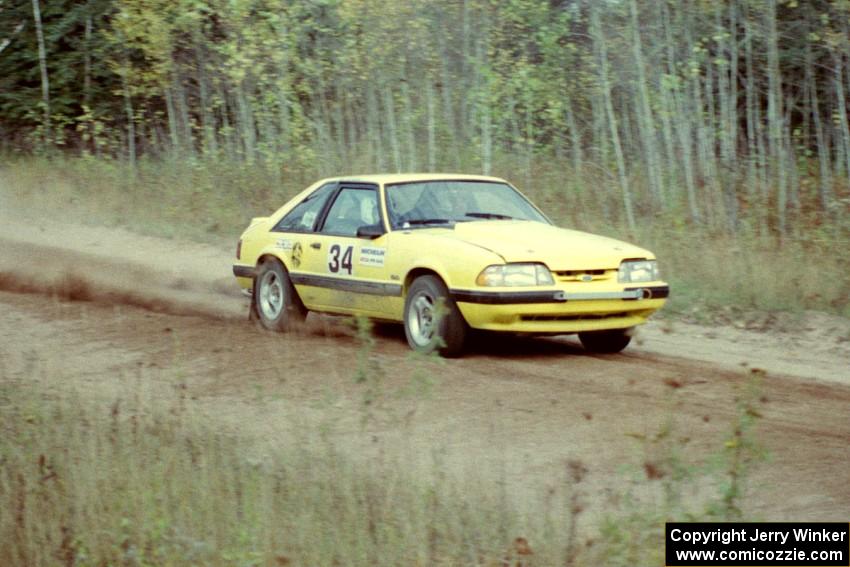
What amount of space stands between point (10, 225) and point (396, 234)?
1367cm

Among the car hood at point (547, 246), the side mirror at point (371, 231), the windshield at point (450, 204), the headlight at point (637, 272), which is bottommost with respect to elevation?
the headlight at point (637, 272)

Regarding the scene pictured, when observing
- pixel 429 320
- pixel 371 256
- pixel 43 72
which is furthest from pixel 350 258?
pixel 43 72

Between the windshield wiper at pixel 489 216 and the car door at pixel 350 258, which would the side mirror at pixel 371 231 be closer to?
the car door at pixel 350 258

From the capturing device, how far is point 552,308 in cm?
934

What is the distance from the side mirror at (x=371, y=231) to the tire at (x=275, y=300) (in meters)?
1.11

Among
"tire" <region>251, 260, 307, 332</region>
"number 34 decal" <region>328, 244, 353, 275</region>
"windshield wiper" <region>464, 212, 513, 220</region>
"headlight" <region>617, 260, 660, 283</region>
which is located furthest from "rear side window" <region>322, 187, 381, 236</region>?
"headlight" <region>617, 260, 660, 283</region>

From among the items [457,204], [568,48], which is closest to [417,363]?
[457,204]

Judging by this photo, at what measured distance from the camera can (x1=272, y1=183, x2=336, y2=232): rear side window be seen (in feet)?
36.9

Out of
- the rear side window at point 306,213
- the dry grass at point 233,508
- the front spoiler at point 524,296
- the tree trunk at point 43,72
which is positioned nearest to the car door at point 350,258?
the rear side window at point 306,213

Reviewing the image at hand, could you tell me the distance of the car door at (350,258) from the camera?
10289 millimetres

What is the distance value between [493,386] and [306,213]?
3.37 m

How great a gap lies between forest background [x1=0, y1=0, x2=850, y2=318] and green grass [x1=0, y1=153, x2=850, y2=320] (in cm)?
4

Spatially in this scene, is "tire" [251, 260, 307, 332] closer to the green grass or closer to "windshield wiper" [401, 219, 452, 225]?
"windshield wiper" [401, 219, 452, 225]

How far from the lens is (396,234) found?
1019cm
